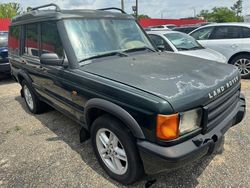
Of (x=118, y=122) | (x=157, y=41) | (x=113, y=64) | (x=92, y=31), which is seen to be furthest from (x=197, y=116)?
(x=157, y=41)

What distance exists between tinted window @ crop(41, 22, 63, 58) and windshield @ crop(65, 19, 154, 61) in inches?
8.6

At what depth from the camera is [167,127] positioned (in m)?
2.19

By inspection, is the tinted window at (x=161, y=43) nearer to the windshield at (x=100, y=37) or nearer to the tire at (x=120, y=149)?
the windshield at (x=100, y=37)

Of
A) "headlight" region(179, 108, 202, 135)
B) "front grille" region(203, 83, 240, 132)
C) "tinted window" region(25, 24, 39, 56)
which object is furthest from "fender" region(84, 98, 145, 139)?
"tinted window" region(25, 24, 39, 56)

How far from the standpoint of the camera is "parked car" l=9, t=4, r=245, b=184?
7.34 ft

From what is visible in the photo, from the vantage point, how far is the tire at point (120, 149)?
2488 millimetres

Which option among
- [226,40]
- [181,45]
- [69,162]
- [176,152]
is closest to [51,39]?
[69,162]

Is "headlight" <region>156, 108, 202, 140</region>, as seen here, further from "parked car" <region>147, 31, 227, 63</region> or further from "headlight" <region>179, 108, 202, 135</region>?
"parked car" <region>147, 31, 227, 63</region>

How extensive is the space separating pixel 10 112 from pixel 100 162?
3.12 meters

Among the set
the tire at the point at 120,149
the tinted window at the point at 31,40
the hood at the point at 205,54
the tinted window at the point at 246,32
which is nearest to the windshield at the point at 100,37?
the tire at the point at 120,149

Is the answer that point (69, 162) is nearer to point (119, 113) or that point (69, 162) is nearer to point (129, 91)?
point (119, 113)

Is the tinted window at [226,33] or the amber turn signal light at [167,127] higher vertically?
the tinted window at [226,33]

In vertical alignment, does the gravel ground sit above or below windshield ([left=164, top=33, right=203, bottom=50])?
below

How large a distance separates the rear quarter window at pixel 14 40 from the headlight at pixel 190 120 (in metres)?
3.91
